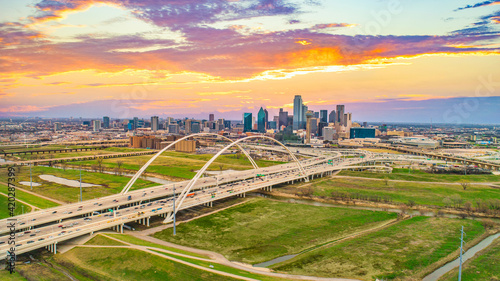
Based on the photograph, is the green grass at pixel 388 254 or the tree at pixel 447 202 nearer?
the green grass at pixel 388 254

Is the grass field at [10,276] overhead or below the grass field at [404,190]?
below

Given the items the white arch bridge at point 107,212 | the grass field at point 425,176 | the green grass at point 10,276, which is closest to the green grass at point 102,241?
the white arch bridge at point 107,212

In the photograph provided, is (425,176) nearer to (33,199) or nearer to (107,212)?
(107,212)

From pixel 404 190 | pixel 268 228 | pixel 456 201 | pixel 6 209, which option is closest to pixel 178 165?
pixel 6 209

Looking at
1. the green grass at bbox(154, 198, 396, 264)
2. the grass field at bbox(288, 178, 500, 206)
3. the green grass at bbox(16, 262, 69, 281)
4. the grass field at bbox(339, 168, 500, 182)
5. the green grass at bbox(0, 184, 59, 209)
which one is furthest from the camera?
the grass field at bbox(339, 168, 500, 182)

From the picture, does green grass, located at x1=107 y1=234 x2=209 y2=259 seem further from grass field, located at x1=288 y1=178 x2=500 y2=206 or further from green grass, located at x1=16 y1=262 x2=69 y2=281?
grass field, located at x1=288 y1=178 x2=500 y2=206

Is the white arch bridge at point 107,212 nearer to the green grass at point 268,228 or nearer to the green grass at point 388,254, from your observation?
the green grass at point 268,228

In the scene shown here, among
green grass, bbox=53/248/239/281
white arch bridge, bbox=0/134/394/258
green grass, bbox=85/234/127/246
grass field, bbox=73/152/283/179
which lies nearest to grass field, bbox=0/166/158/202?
white arch bridge, bbox=0/134/394/258
